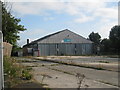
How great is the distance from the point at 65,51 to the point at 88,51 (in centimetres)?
783

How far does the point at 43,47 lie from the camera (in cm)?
7344

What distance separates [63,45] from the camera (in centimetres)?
7569

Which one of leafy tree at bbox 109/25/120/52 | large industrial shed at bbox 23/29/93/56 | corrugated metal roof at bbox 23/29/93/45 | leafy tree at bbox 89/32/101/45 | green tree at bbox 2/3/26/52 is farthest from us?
leafy tree at bbox 89/32/101/45

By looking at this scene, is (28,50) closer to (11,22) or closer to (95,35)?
(11,22)

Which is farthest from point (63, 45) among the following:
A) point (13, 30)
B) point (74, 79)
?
point (74, 79)

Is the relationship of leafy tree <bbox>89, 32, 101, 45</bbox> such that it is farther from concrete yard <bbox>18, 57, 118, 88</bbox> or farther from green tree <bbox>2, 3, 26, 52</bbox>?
concrete yard <bbox>18, 57, 118, 88</bbox>

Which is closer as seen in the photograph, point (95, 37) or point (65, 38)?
point (65, 38)

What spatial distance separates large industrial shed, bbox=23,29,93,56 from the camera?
2899 inches

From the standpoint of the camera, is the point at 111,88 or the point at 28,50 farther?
the point at 28,50

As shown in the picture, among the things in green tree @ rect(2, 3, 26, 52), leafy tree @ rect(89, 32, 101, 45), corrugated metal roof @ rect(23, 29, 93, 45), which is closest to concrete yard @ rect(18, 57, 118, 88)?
green tree @ rect(2, 3, 26, 52)

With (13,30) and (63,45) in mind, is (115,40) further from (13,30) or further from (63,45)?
(13,30)

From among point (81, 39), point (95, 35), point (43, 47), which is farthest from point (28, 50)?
point (95, 35)

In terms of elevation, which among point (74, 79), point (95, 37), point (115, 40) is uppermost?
point (95, 37)

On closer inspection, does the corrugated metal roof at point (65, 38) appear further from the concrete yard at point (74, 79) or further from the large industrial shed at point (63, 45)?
the concrete yard at point (74, 79)
